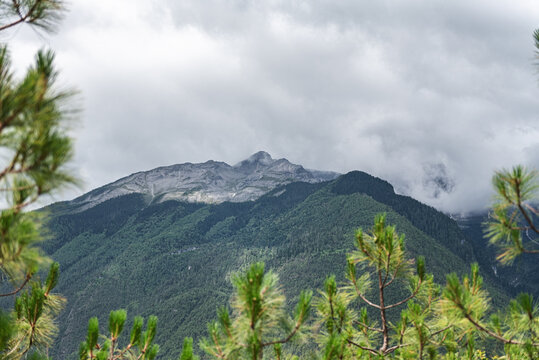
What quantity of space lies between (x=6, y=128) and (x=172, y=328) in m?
190

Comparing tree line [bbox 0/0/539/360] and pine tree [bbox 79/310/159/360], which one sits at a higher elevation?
tree line [bbox 0/0/539/360]

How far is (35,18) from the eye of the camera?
3791 mm

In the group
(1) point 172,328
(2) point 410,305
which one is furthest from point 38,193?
(1) point 172,328

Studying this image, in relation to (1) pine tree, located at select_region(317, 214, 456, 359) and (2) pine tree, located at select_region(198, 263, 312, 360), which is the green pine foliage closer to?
(1) pine tree, located at select_region(317, 214, 456, 359)

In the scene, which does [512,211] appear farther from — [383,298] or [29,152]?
[29,152]

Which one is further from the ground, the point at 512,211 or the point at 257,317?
the point at 512,211

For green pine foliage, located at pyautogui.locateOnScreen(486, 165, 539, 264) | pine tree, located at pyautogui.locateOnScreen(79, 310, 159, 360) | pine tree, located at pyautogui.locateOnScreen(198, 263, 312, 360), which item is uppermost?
green pine foliage, located at pyautogui.locateOnScreen(486, 165, 539, 264)

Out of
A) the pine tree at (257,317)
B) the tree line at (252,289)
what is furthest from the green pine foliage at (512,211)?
the pine tree at (257,317)

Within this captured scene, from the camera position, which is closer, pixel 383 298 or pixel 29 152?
pixel 29 152

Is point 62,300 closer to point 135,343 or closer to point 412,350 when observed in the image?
point 135,343

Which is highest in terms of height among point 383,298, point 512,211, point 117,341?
point 512,211

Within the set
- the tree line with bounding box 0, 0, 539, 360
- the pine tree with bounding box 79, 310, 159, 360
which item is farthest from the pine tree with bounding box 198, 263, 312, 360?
the pine tree with bounding box 79, 310, 159, 360

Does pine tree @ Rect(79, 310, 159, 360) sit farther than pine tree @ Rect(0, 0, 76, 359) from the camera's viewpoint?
Yes

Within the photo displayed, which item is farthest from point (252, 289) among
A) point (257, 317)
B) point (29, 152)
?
point (29, 152)
